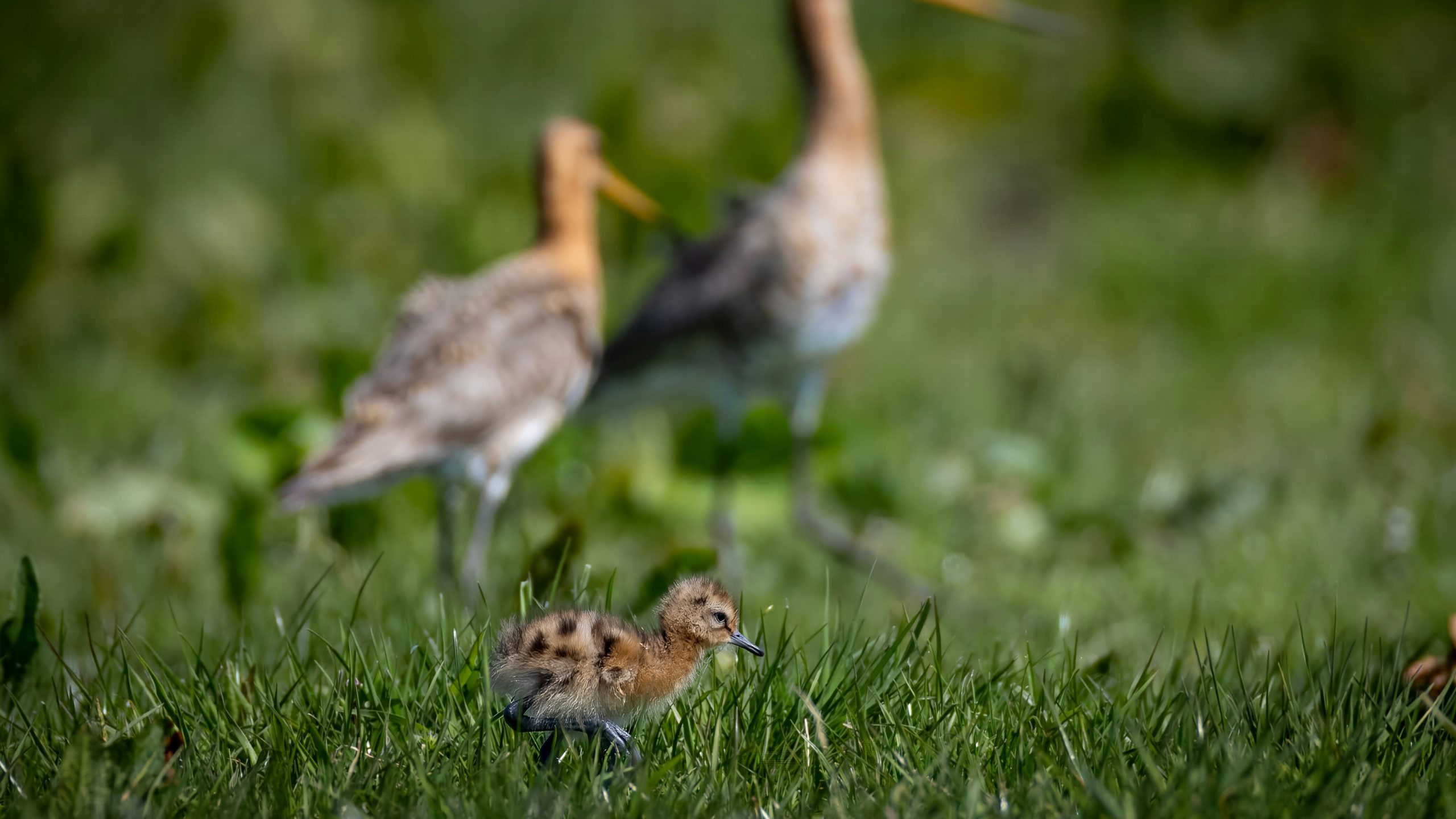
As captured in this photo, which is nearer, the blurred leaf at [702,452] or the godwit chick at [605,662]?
the godwit chick at [605,662]

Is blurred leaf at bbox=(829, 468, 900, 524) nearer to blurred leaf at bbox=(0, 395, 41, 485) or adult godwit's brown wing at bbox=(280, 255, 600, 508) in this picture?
adult godwit's brown wing at bbox=(280, 255, 600, 508)

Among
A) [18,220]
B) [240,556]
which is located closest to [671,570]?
[240,556]

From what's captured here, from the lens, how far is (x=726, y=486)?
5215mm

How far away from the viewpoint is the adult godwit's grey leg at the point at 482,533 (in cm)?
430

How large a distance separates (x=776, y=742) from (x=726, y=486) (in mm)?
2722

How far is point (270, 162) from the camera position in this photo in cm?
905

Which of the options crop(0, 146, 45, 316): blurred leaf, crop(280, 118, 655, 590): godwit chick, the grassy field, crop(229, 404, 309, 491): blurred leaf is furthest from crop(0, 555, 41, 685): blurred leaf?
crop(0, 146, 45, 316): blurred leaf

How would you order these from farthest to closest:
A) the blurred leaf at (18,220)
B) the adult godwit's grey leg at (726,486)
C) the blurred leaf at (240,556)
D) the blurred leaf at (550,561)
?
the blurred leaf at (18,220), the adult godwit's grey leg at (726,486), the blurred leaf at (240,556), the blurred leaf at (550,561)

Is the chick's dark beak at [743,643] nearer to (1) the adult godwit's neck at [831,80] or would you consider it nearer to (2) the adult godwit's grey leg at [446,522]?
(2) the adult godwit's grey leg at [446,522]

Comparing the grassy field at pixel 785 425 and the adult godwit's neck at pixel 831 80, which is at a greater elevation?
the adult godwit's neck at pixel 831 80

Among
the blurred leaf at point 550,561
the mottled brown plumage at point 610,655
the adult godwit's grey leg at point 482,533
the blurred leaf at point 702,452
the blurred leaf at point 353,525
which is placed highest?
the mottled brown plumage at point 610,655

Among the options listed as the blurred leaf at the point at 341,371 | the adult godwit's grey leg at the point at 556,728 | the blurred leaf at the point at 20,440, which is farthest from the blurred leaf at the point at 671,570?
the blurred leaf at the point at 20,440

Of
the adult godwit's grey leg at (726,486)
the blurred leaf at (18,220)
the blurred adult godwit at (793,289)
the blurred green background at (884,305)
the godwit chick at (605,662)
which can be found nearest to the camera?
the godwit chick at (605,662)

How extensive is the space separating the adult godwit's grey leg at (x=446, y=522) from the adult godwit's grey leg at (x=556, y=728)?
5.66 feet
